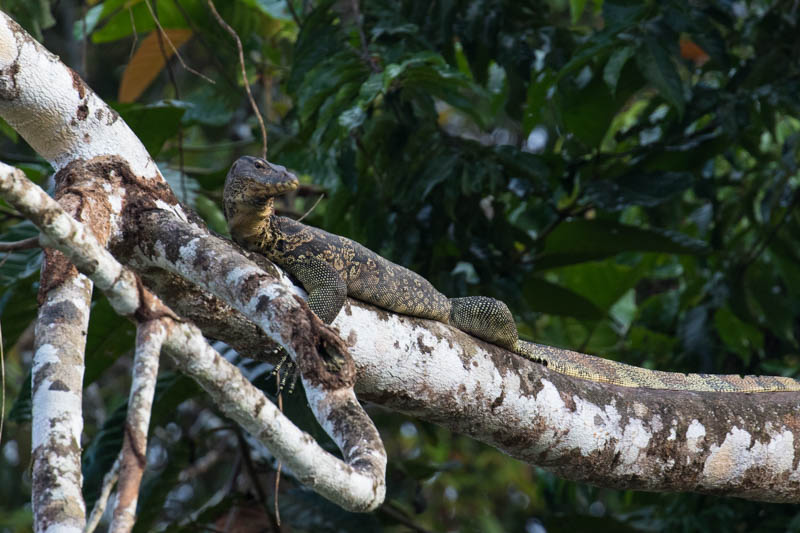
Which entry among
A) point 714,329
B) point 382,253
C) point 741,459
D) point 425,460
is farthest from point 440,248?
point 741,459

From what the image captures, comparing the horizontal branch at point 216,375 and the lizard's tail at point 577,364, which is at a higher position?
the horizontal branch at point 216,375

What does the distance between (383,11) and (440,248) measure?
A: 1.32 meters

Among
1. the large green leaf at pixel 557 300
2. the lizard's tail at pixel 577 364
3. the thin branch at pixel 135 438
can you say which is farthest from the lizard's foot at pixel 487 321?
the thin branch at pixel 135 438

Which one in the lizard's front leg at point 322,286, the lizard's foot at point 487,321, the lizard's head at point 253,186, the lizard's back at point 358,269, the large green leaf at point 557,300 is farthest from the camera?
the large green leaf at point 557,300

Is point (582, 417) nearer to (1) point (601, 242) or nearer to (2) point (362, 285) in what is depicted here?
(2) point (362, 285)

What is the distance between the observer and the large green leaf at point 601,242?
183 inches

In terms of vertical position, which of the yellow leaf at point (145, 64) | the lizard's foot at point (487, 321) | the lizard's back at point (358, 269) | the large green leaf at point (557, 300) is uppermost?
the yellow leaf at point (145, 64)

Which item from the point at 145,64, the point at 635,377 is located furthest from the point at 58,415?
the point at 145,64

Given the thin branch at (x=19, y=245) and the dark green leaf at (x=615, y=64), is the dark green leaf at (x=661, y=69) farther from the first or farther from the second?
the thin branch at (x=19, y=245)

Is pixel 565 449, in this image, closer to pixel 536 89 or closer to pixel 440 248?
pixel 440 248

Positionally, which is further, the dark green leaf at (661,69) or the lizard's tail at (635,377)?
the dark green leaf at (661,69)

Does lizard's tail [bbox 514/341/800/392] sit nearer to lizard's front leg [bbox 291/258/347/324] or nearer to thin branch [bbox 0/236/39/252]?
lizard's front leg [bbox 291/258/347/324]

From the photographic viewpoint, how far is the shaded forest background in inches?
164

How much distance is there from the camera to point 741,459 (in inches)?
127
